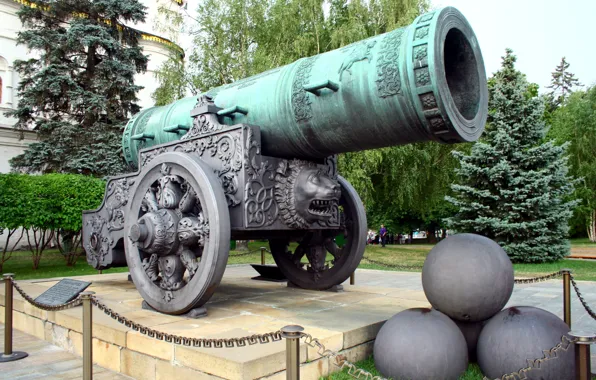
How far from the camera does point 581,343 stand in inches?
86.8

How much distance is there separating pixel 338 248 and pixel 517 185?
9.61 m

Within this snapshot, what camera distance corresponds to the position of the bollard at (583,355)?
2.17 m

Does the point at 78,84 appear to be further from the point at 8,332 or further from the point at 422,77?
the point at 422,77

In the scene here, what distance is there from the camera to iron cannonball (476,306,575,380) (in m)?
2.97

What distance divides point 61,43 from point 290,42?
7.44 meters

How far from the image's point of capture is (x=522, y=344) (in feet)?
10.1

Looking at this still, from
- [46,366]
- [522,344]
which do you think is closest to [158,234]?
[46,366]

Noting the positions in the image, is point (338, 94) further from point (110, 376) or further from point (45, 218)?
point (45, 218)

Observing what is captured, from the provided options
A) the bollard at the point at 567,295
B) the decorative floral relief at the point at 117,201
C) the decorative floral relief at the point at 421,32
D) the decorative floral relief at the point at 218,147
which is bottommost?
the bollard at the point at 567,295

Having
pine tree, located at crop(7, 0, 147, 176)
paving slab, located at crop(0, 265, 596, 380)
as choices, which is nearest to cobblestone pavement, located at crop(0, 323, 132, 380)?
paving slab, located at crop(0, 265, 596, 380)

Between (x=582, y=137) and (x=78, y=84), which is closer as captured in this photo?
(x=78, y=84)

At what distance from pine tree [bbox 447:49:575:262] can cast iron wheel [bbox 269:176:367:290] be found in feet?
28.4

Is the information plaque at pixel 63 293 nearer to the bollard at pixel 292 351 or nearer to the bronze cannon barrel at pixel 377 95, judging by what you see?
the bronze cannon barrel at pixel 377 95

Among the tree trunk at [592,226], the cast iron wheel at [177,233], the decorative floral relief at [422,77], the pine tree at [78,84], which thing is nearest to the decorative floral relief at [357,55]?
the decorative floral relief at [422,77]
